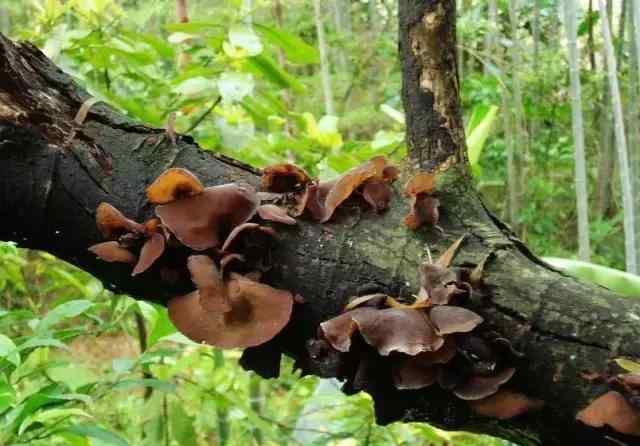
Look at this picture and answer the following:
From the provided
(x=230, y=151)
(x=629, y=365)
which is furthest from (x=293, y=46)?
(x=629, y=365)

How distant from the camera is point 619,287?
98 centimetres

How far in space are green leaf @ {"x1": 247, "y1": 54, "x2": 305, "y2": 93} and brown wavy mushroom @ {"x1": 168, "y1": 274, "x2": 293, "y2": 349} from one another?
0.74 metres

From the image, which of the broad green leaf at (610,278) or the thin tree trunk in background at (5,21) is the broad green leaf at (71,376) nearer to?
the broad green leaf at (610,278)

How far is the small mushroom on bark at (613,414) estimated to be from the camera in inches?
21.2

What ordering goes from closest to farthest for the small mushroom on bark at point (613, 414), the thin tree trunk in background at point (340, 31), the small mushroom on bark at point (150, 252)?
the small mushroom on bark at point (613, 414) < the small mushroom on bark at point (150, 252) < the thin tree trunk in background at point (340, 31)

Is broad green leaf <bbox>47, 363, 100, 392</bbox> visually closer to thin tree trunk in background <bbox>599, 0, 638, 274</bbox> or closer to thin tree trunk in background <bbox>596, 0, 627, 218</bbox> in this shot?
thin tree trunk in background <bbox>599, 0, 638, 274</bbox>

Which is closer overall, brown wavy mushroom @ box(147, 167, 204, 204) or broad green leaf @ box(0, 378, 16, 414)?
brown wavy mushroom @ box(147, 167, 204, 204)

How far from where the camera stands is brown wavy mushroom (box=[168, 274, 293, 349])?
24.7 inches

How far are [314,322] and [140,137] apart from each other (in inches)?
9.8

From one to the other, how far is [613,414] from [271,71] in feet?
3.14

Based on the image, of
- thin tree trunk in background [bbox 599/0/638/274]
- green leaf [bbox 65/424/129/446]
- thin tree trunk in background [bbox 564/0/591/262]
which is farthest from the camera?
thin tree trunk in background [bbox 564/0/591/262]

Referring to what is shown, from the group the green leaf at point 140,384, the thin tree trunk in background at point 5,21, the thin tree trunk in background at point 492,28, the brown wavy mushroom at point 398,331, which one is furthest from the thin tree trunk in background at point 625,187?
the thin tree trunk in background at point 5,21

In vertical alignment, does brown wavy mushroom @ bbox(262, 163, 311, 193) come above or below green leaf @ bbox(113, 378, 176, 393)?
above

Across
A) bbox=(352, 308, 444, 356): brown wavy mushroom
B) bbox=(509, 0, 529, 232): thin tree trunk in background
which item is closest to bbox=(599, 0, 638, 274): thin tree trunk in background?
bbox=(509, 0, 529, 232): thin tree trunk in background
